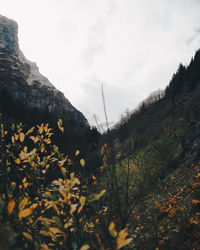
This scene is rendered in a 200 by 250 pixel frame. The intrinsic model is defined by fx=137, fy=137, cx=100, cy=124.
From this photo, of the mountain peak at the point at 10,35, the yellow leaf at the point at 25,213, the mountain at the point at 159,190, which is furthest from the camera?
the mountain peak at the point at 10,35

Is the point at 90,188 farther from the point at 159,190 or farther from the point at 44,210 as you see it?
the point at 159,190

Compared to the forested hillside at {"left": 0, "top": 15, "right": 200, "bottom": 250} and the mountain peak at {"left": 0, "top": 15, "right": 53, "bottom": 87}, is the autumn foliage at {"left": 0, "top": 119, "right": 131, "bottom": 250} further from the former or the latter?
the mountain peak at {"left": 0, "top": 15, "right": 53, "bottom": 87}

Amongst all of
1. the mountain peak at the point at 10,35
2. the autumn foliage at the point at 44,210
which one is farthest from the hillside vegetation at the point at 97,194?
the mountain peak at the point at 10,35

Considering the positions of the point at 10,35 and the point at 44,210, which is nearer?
the point at 44,210

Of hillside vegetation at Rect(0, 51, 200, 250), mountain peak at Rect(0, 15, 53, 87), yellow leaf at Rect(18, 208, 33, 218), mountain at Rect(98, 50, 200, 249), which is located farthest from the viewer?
mountain peak at Rect(0, 15, 53, 87)

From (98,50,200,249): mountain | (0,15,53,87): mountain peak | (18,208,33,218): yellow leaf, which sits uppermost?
(0,15,53,87): mountain peak

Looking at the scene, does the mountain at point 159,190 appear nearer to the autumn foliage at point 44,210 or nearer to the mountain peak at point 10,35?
the autumn foliage at point 44,210

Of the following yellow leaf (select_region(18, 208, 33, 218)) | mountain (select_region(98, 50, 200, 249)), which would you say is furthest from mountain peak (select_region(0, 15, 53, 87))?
yellow leaf (select_region(18, 208, 33, 218))

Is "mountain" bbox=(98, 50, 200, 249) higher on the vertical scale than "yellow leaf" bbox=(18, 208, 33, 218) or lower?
lower

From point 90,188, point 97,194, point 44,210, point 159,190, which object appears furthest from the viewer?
point 159,190

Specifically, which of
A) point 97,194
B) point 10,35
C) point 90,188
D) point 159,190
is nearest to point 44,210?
point 97,194

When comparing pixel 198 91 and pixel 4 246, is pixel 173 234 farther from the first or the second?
pixel 198 91

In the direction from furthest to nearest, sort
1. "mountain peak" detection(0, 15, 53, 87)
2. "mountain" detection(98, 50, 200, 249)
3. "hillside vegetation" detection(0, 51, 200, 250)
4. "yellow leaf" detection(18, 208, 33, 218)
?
"mountain peak" detection(0, 15, 53, 87) < "mountain" detection(98, 50, 200, 249) < "hillside vegetation" detection(0, 51, 200, 250) < "yellow leaf" detection(18, 208, 33, 218)

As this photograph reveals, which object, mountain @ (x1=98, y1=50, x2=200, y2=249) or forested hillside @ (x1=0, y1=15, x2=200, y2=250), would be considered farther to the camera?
mountain @ (x1=98, y1=50, x2=200, y2=249)
